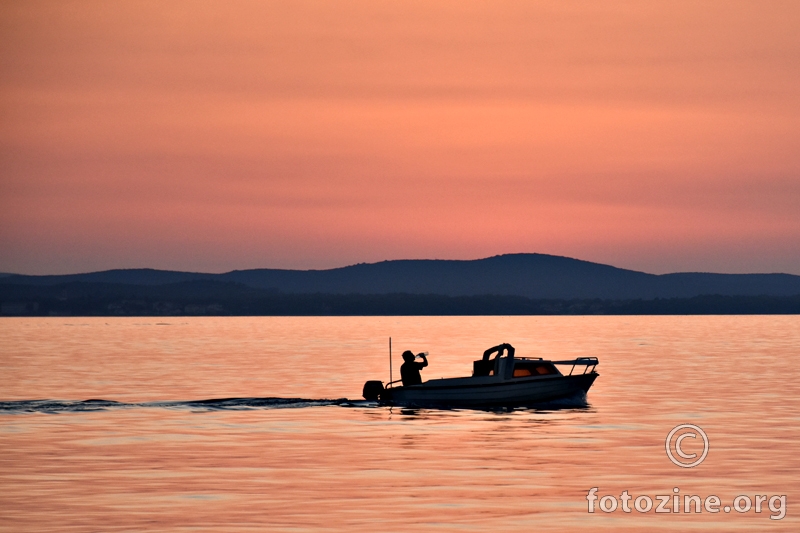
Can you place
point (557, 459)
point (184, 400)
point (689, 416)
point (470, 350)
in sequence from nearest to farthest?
1. point (557, 459)
2. point (689, 416)
3. point (184, 400)
4. point (470, 350)

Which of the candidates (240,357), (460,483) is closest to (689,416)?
(460,483)

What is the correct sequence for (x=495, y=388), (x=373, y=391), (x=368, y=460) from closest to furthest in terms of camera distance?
1. (x=368, y=460)
2. (x=495, y=388)
3. (x=373, y=391)

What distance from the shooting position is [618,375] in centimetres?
8688

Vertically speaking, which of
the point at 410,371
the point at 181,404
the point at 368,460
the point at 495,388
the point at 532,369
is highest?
the point at 532,369

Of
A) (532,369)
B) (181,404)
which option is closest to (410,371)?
(532,369)

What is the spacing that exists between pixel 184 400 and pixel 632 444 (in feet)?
96.1

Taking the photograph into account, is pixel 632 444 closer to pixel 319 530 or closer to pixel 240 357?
pixel 319 530

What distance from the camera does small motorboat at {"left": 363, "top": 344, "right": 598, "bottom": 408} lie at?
58344 millimetres

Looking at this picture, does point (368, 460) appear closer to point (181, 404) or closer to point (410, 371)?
point (410, 371)

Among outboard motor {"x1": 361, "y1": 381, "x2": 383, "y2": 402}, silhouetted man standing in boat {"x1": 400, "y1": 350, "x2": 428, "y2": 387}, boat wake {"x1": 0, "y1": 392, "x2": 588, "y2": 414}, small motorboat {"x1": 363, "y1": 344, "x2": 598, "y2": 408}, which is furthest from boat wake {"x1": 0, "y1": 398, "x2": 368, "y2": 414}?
small motorboat {"x1": 363, "y1": 344, "x2": 598, "y2": 408}

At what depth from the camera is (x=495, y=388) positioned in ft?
191

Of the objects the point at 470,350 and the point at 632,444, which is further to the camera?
the point at 470,350

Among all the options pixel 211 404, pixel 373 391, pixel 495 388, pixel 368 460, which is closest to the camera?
pixel 368 460

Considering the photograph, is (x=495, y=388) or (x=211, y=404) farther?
(x=211, y=404)
